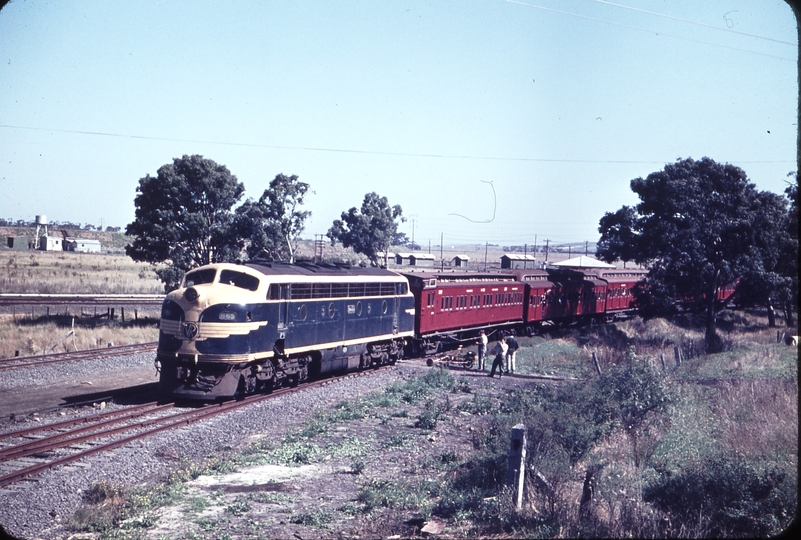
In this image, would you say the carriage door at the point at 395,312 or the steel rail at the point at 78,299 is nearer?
the carriage door at the point at 395,312

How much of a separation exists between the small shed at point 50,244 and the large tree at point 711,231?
91.5m

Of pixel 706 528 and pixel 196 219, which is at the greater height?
pixel 196 219

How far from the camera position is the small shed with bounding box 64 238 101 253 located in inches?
3905

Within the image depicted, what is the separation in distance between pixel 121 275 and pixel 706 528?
207 ft

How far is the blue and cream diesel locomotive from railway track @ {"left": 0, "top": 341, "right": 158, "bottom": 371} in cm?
592

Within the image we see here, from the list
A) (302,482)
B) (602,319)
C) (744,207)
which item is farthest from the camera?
(602,319)

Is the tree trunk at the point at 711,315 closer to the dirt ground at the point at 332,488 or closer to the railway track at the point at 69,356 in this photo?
the dirt ground at the point at 332,488

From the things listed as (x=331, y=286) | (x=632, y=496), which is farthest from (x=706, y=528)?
(x=331, y=286)

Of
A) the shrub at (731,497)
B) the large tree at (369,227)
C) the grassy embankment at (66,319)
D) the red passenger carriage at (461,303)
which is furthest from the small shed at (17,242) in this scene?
the shrub at (731,497)

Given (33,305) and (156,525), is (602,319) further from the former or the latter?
(156,525)

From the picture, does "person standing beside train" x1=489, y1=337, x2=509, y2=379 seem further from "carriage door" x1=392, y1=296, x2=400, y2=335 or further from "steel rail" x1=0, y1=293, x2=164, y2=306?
"steel rail" x1=0, y1=293, x2=164, y2=306

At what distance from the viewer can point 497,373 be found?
77.9 ft

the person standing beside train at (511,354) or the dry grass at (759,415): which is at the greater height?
the dry grass at (759,415)

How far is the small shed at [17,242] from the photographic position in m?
88.7
